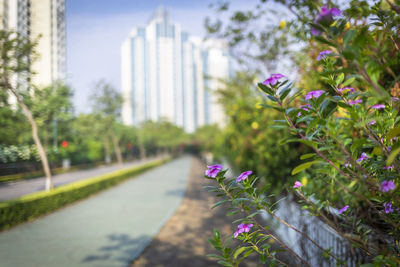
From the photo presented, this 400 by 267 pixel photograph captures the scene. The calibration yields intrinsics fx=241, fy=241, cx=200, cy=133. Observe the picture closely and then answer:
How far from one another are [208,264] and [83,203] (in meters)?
6.48

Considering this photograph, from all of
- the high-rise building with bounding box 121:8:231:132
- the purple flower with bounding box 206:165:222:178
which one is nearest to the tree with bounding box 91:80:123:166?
the purple flower with bounding box 206:165:222:178

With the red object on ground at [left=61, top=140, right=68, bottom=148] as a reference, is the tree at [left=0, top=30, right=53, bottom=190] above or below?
above

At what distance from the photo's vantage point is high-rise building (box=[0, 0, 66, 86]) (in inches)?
167

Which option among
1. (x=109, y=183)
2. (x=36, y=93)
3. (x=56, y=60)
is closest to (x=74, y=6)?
(x=56, y=60)

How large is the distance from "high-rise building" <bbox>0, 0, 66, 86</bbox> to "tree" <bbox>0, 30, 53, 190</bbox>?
15 cm

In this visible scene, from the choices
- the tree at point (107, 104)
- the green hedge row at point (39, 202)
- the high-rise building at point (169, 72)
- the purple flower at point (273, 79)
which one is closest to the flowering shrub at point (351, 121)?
the purple flower at point (273, 79)

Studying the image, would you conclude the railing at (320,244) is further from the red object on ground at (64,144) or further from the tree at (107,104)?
the tree at (107,104)

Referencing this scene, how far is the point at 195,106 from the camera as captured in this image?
95250 millimetres

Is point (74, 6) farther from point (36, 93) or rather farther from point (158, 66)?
point (158, 66)

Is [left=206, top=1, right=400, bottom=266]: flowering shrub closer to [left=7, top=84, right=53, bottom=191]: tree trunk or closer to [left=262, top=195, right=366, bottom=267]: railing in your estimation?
[left=262, top=195, right=366, bottom=267]: railing

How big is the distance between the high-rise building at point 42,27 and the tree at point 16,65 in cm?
15

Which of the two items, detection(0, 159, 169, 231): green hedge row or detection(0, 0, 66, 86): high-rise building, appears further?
detection(0, 159, 169, 231): green hedge row

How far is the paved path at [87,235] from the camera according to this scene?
4.02 m

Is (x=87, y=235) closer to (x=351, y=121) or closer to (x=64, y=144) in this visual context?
(x=64, y=144)
